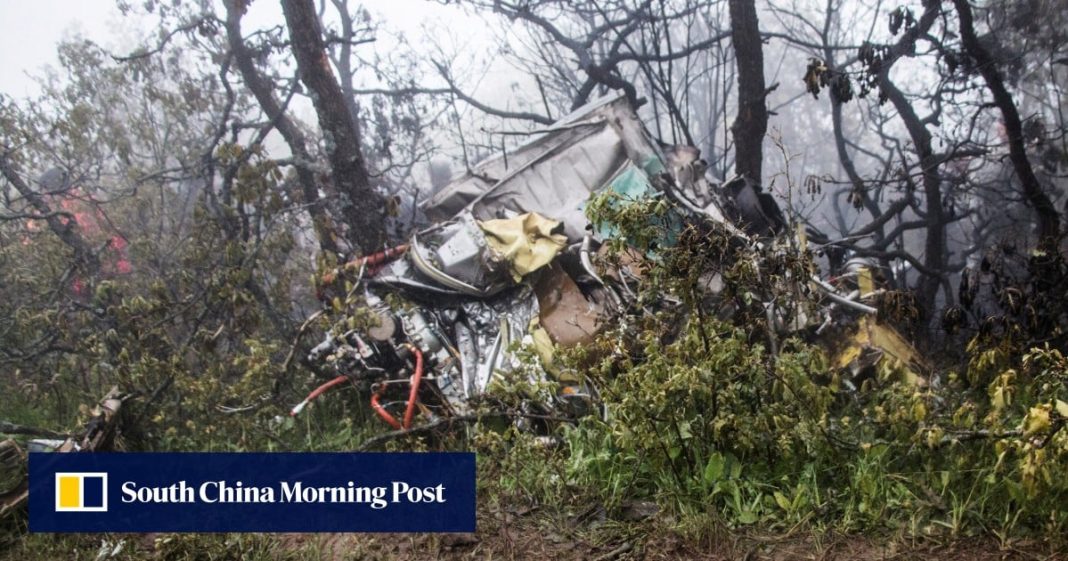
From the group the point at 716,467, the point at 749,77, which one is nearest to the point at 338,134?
the point at 749,77

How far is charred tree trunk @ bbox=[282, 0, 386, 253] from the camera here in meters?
5.14

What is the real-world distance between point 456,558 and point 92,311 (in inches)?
140

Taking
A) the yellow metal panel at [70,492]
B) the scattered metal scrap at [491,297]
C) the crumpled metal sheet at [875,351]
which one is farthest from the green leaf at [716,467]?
the yellow metal panel at [70,492]

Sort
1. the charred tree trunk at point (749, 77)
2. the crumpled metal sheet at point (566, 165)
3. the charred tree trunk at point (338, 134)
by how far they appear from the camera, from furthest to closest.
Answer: the charred tree trunk at point (749, 77), the charred tree trunk at point (338, 134), the crumpled metal sheet at point (566, 165)

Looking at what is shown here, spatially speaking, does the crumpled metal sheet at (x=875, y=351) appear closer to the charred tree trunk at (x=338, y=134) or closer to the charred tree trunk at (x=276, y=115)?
the charred tree trunk at (x=338, y=134)

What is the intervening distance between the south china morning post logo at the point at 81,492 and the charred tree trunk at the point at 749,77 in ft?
15.8

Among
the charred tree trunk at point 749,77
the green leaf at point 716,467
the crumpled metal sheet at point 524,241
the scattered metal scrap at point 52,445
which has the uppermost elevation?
the charred tree trunk at point 749,77

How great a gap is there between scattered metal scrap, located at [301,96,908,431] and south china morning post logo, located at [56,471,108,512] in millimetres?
1020

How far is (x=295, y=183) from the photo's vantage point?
20.1 feet

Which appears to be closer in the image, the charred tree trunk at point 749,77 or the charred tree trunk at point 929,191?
the charred tree trunk at point 929,191

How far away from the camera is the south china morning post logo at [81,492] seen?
128 inches

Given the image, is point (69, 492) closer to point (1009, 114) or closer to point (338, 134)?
point (338, 134)

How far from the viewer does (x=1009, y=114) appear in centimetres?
492

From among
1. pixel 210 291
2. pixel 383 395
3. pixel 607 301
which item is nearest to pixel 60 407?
pixel 210 291
